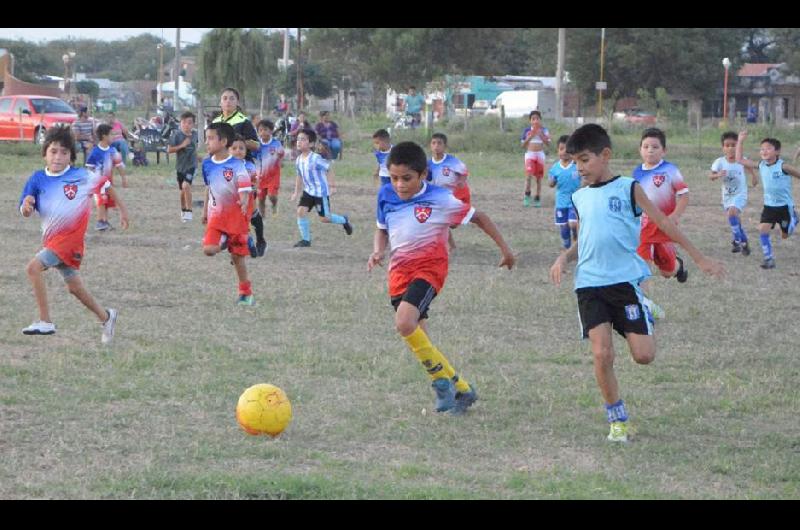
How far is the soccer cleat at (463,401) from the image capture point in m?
7.45

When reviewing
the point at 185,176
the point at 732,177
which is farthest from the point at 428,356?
the point at 185,176

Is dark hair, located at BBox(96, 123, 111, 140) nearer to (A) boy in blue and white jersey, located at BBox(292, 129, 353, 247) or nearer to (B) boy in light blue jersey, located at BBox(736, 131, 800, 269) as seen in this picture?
(A) boy in blue and white jersey, located at BBox(292, 129, 353, 247)

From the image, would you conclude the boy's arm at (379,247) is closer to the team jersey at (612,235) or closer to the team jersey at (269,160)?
the team jersey at (612,235)

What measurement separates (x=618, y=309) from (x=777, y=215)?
29.6ft

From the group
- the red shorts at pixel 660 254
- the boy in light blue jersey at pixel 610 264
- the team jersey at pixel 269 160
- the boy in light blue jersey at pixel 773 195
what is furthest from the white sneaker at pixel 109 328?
the team jersey at pixel 269 160

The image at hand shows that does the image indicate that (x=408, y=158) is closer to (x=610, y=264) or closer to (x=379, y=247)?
(x=379, y=247)

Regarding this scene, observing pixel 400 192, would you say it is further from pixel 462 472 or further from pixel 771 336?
pixel 771 336

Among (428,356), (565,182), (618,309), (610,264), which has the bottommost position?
(428,356)

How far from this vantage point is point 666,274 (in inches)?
448

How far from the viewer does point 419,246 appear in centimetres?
765

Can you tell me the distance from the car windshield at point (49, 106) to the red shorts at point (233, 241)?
25.7m

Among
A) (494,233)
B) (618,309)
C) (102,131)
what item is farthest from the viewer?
(102,131)

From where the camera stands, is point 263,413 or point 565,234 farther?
point 565,234

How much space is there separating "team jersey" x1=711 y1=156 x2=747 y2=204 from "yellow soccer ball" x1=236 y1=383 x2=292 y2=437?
10.6 m
